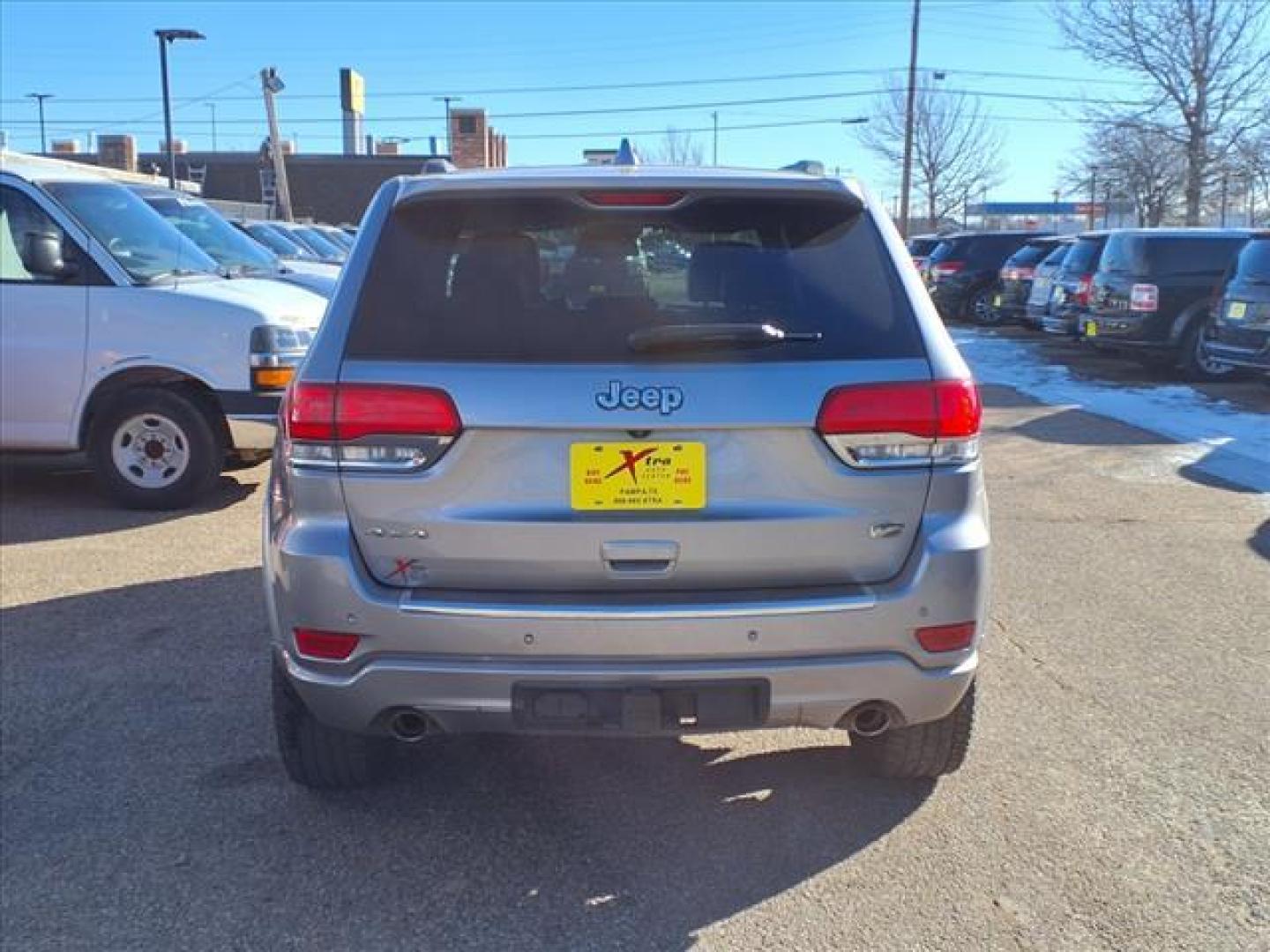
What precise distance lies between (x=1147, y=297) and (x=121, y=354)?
11.6 metres

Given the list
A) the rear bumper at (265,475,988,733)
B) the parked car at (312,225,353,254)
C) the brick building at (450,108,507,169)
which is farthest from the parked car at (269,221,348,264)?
the brick building at (450,108,507,169)

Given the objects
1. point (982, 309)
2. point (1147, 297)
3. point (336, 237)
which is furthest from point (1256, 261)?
point (336, 237)

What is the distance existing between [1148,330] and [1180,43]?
23.3 meters

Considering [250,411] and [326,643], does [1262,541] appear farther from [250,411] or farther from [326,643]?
[250,411]

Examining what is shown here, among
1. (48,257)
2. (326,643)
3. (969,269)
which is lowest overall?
(326,643)

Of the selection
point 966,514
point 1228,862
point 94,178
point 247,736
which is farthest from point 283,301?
point 1228,862

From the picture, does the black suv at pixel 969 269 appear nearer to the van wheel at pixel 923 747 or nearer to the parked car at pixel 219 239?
the parked car at pixel 219 239

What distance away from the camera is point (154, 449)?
23.9 feet

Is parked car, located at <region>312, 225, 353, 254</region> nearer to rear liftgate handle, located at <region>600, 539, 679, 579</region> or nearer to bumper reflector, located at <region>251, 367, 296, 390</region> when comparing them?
bumper reflector, located at <region>251, 367, 296, 390</region>

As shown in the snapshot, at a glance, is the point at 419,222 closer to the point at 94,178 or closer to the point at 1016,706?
the point at 1016,706

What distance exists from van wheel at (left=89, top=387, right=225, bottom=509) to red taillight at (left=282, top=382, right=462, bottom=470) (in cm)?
475

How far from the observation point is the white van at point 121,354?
23.2ft

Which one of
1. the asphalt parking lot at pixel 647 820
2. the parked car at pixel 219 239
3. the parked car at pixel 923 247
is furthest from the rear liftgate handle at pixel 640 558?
the parked car at pixel 923 247

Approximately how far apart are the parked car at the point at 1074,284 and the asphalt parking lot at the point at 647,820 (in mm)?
11317
